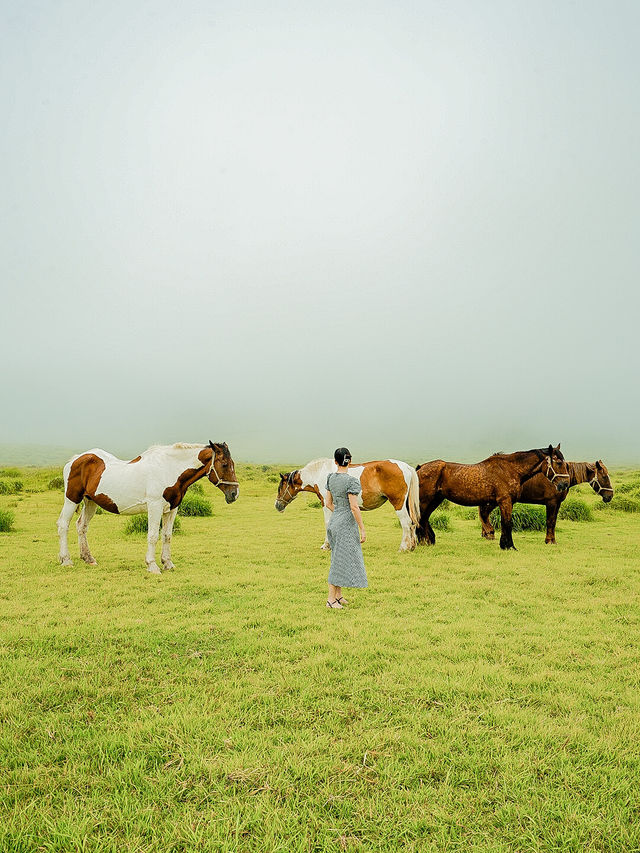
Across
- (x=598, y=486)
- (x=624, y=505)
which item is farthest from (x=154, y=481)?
(x=624, y=505)

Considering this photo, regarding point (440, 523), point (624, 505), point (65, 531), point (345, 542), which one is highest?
point (345, 542)

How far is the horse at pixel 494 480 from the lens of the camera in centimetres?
1130

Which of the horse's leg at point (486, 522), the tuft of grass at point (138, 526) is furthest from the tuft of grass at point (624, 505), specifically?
the tuft of grass at point (138, 526)

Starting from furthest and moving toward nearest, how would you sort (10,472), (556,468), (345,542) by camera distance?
(10,472), (556,468), (345,542)

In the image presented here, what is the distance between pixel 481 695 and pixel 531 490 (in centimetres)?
901

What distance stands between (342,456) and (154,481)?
4.28m

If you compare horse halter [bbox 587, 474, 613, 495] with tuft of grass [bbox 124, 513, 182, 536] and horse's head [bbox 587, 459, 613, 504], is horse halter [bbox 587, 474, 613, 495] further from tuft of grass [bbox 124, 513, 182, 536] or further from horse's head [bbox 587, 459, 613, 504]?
tuft of grass [bbox 124, 513, 182, 536]

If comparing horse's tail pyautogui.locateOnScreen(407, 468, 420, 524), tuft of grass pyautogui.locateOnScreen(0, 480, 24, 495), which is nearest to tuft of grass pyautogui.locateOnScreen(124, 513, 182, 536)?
horse's tail pyautogui.locateOnScreen(407, 468, 420, 524)

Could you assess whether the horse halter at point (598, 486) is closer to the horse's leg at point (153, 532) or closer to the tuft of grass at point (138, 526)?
the horse's leg at point (153, 532)

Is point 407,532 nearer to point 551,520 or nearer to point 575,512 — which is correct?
point 551,520

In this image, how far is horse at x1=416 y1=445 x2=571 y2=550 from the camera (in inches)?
445

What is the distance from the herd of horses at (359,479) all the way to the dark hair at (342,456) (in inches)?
123

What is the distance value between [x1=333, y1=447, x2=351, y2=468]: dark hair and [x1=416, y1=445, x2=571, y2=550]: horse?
217 inches

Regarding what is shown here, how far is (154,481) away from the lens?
9227 millimetres
